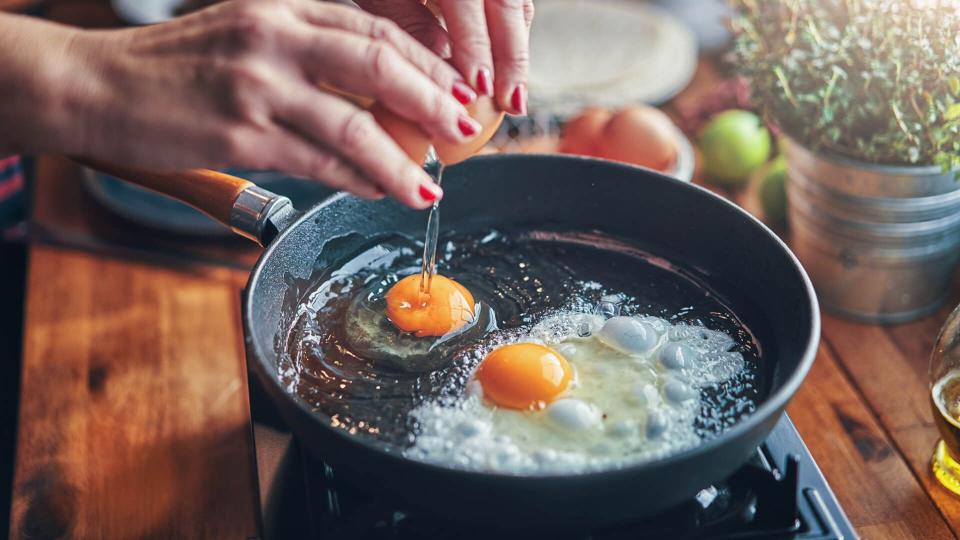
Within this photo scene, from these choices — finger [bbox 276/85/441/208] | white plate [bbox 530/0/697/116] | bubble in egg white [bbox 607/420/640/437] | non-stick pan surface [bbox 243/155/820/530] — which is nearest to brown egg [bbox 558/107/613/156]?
white plate [bbox 530/0/697/116]

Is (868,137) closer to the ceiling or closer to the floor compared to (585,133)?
closer to the ceiling

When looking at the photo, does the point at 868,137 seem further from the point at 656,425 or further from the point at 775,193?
the point at 656,425

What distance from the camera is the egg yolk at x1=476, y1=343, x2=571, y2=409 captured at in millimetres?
1131

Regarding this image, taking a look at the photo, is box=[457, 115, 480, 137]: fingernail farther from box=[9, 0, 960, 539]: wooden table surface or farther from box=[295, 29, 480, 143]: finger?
box=[9, 0, 960, 539]: wooden table surface

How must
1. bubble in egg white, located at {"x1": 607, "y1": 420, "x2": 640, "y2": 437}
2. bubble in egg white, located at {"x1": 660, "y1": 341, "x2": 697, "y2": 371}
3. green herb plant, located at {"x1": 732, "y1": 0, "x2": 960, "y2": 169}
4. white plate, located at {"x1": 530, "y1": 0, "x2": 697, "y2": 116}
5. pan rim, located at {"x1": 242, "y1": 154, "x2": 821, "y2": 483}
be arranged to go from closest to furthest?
pan rim, located at {"x1": 242, "y1": 154, "x2": 821, "y2": 483}, bubble in egg white, located at {"x1": 607, "y1": 420, "x2": 640, "y2": 437}, bubble in egg white, located at {"x1": 660, "y1": 341, "x2": 697, "y2": 371}, green herb plant, located at {"x1": 732, "y1": 0, "x2": 960, "y2": 169}, white plate, located at {"x1": 530, "y1": 0, "x2": 697, "y2": 116}

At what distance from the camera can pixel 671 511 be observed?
1.09 meters

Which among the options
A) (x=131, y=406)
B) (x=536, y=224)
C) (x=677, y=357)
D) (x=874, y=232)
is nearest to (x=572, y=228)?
(x=536, y=224)

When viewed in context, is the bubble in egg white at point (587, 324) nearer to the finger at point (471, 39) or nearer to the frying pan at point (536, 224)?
the frying pan at point (536, 224)

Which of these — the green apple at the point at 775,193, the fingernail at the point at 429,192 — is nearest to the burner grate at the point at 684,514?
the fingernail at the point at 429,192

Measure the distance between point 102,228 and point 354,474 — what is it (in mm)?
1218

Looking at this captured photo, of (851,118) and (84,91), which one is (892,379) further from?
(84,91)

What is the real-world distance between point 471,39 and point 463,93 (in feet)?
0.26

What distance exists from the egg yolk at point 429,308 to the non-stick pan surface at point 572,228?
0.15 meters

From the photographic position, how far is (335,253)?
1.39 m
